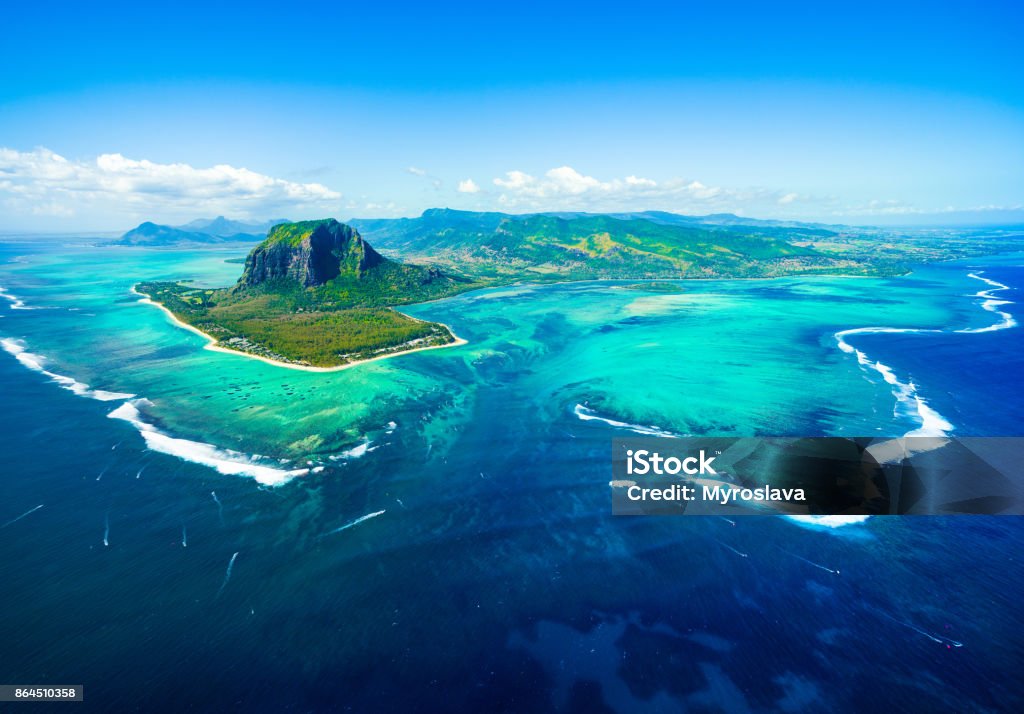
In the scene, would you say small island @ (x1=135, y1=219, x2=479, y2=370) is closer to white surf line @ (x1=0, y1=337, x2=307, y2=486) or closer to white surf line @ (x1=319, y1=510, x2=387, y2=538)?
white surf line @ (x1=0, y1=337, x2=307, y2=486)

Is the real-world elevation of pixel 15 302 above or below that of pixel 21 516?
above

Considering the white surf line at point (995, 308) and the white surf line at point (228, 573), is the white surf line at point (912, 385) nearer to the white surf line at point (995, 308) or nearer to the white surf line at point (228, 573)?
the white surf line at point (995, 308)

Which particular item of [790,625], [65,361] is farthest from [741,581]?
[65,361]

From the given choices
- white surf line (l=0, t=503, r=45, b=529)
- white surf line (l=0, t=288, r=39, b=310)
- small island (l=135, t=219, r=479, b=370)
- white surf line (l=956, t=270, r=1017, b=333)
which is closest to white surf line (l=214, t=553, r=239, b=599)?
white surf line (l=0, t=503, r=45, b=529)

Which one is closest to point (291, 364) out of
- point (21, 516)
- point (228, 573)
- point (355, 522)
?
point (21, 516)

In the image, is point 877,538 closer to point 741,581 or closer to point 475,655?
point 741,581

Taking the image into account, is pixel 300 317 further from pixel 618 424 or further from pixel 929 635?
pixel 929 635

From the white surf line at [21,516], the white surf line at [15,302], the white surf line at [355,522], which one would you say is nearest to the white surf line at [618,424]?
the white surf line at [355,522]
